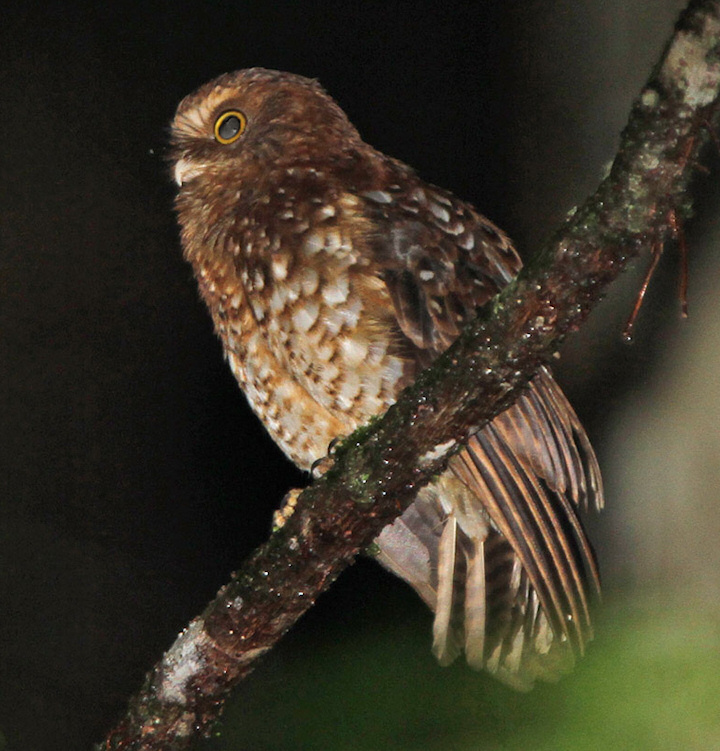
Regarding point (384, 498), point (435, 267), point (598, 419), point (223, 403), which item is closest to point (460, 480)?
point (435, 267)

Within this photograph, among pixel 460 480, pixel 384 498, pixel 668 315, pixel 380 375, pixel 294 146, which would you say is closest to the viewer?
pixel 384 498

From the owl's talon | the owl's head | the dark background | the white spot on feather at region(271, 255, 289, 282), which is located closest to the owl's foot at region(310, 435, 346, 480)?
the owl's talon

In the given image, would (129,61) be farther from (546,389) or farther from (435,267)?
(546,389)

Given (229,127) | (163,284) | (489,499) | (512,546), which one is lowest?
(163,284)

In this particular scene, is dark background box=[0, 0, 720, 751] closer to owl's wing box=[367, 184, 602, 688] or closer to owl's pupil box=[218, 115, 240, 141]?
owl's pupil box=[218, 115, 240, 141]

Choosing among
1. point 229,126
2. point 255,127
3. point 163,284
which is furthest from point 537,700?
point 163,284

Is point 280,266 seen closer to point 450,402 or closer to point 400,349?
point 400,349
